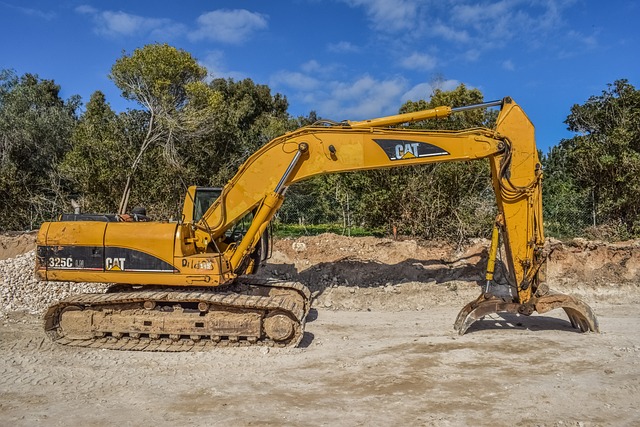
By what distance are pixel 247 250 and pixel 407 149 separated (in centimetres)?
304

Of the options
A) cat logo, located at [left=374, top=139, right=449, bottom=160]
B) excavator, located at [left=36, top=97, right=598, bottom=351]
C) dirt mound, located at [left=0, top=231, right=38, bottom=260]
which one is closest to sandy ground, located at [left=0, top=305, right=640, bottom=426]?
excavator, located at [left=36, top=97, right=598, bottom=351]

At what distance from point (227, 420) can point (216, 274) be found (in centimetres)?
315

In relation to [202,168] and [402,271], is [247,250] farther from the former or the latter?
[202,168]

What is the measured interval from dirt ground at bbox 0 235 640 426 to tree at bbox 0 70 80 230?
10.9 metres

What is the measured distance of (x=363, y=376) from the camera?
6.43 m

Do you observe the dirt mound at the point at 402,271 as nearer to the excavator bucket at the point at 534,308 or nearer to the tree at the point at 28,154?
the excavator bucket at the point at 534,308

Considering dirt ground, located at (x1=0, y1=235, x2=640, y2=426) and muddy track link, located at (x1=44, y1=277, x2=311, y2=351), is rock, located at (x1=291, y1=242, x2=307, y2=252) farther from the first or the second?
muddy track link, located at (x1=44, y1=277, x2=311, y2=351)

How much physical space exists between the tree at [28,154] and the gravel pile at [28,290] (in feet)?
24.3

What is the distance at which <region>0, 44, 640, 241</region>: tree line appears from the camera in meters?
16.7

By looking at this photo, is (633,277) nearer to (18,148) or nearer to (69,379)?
(69,379)

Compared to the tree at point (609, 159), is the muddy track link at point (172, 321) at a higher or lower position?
lower

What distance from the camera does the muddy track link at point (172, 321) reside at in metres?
7.73

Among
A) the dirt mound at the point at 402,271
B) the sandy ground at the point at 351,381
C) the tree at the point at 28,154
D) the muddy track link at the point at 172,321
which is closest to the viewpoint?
the sandy ground at the point at 351,381

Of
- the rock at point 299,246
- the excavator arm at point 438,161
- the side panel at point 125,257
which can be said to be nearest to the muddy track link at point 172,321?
the side panel at point 125,257
